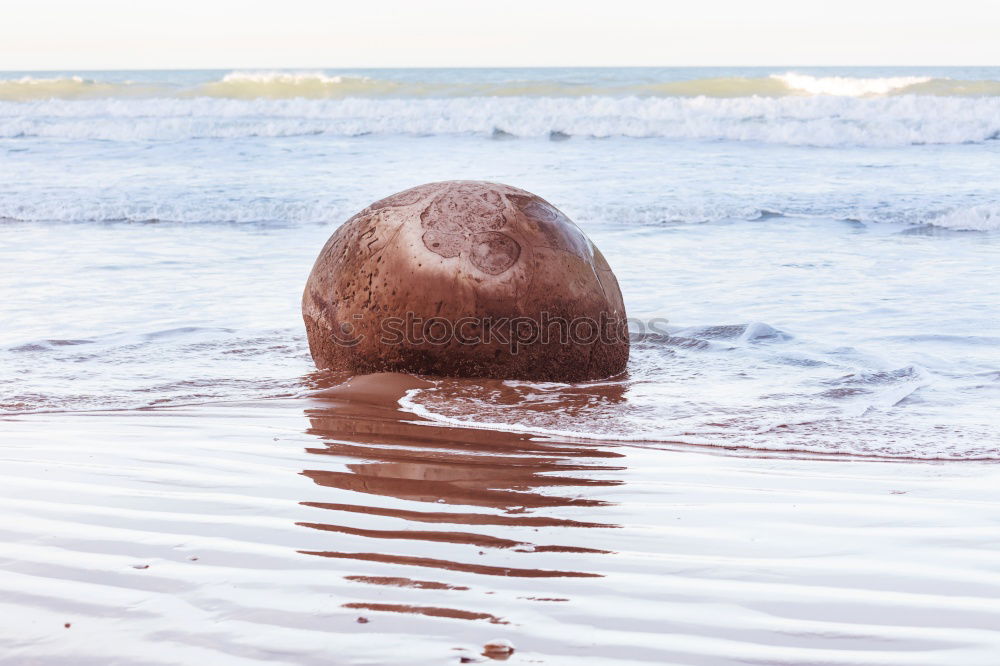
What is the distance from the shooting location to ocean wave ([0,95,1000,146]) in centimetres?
2061

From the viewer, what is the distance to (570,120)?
74.3 ft

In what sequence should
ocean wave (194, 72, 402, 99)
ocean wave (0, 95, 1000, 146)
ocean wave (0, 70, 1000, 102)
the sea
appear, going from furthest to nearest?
ocean wave (194, 72, 402, 99)
ocean wave (0, 70, 1000, 102)
ocean wave (0, 95, 1000, 146)
the sea

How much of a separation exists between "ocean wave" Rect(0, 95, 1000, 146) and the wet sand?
17913mm

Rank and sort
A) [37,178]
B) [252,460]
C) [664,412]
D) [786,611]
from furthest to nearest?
[37,178] → [664,412] → [252,460] → [786,611]

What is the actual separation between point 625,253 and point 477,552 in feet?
22.9

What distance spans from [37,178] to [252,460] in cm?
1434

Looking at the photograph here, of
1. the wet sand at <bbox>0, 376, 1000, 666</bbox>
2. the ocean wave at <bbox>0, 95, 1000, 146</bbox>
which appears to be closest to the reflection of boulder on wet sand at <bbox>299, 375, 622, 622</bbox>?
the wet sand at <bbox>0, 376, 1000, 666</bbox>

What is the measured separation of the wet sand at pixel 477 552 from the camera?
218 cm

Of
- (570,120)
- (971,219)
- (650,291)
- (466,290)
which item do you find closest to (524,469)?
(466,290)

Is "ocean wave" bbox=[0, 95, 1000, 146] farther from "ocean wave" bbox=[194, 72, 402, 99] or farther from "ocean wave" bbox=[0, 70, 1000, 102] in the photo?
"ocean wave" bbox=[194, 72, 402, 99]

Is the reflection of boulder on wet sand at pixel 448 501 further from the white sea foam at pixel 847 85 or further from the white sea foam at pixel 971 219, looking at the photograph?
the white sea foam at pixel 847 85

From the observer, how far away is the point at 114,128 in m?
24.0

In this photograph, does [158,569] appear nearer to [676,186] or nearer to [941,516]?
[941,516]

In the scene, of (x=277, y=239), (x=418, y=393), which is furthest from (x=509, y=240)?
(x=277, y=239)
